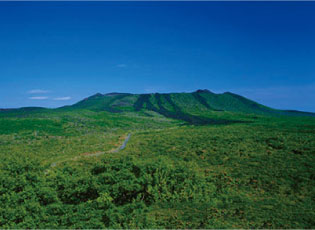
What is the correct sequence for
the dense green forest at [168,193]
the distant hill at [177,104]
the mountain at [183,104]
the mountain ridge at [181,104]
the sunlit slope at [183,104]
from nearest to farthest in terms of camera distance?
the dense green forest at [168,193]
the distant hill at [177,104]
the mountain ridge at [181,104]
the mountain at [183,104]
the sunlit slope at [183,104]

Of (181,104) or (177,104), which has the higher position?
(177,104)

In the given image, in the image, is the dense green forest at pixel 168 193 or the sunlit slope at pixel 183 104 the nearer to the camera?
the dense green forest at pixel 168 193

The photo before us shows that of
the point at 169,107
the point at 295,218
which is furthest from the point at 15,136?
the point at 169,107

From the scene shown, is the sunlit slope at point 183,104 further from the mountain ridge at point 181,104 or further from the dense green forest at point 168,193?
the dense green forest at point 168,193

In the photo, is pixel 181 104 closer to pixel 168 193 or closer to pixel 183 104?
pixel 183 104

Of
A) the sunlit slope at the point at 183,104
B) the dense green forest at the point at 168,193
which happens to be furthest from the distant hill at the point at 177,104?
the dense green forest at the point at 168,193

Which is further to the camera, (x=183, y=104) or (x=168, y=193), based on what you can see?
(x=183, y=104)

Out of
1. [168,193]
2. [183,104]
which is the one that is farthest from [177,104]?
[168,193]

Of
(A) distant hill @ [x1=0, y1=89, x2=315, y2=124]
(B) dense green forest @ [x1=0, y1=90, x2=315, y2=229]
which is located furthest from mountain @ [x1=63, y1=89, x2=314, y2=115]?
(B) dense green forest @ [x1=0, y1=90, x2=315, y2=229]

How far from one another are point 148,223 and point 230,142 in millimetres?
28188

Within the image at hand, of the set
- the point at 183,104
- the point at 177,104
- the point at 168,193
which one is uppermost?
the point at 177,104

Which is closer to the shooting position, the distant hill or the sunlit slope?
the distant hill

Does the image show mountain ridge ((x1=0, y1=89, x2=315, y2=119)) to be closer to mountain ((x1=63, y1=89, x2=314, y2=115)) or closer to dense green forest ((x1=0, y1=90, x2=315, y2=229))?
mountain ((x1=63, y1=89, x2=314, y2=115))

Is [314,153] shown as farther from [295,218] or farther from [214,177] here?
[295,218]
